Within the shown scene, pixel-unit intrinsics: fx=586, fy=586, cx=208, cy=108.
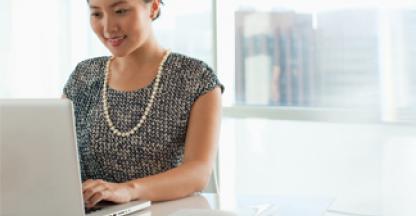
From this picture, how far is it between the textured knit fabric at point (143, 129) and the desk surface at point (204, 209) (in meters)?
0.25

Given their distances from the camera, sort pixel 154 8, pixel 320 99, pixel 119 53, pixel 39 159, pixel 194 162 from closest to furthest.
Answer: pixel 39 159 → pixel 194 162 → pixel 119 53 → pixel 154 8 → pixel 320 99

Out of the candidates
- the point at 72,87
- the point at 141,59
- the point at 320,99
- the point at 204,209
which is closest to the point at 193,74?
the point at 141,59

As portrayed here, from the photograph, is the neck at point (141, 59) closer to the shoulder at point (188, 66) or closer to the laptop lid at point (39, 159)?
the shoulder at point (188, 66)

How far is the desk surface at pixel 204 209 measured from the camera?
1.25m

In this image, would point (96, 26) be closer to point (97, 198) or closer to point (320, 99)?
point (97, 198)

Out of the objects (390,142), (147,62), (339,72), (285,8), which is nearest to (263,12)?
(285,8)

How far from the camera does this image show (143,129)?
170 cm

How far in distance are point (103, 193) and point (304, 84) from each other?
185cm

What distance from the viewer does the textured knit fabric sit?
1699mm

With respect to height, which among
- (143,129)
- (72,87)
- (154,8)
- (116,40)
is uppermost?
(154,8)

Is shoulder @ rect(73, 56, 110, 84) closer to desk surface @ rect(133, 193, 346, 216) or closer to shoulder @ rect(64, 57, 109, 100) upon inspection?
shoulder @ rect(64, 57, 109, 100)

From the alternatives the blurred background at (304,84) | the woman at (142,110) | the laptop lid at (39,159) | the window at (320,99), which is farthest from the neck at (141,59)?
the blurred background at (304,84)

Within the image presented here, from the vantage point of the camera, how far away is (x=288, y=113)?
9.75 feet

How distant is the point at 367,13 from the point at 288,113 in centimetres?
62
